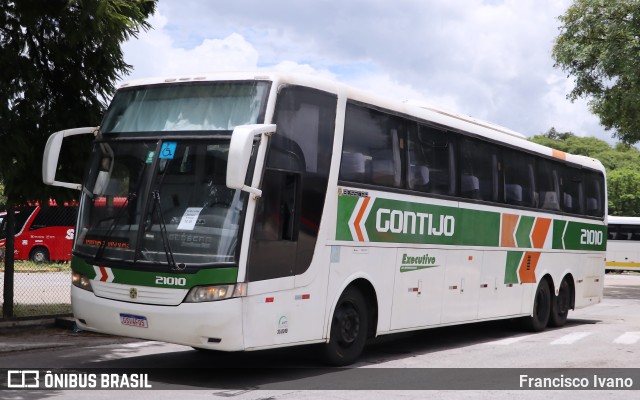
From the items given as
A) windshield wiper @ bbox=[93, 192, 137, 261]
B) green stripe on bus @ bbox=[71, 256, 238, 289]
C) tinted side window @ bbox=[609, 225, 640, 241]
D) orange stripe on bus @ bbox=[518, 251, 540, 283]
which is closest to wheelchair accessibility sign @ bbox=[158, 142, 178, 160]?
windshield wiper @ bbox=[93, 192, 137, 261]

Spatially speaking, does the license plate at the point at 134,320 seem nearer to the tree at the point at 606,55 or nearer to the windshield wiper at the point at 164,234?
the windshield wiper at the point at 164,234

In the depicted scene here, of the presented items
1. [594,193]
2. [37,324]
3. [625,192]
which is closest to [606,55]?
[594,193]

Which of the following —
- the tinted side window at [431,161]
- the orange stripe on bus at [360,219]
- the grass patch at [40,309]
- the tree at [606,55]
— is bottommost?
the grass patch at [40,309]

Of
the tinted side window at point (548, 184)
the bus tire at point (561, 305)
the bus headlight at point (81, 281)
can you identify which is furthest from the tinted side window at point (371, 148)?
the bus tire at point (561, 305)

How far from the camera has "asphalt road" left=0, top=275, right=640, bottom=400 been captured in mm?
9258

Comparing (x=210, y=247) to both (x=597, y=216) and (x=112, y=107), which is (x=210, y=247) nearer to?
(x=112, y=107)

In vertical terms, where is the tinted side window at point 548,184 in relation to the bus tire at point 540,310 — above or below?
above

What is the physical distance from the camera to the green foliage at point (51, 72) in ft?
42.5

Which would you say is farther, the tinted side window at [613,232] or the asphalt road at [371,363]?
the tinted side window at [613,232]

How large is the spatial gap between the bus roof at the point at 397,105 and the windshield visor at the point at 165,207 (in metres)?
0.87

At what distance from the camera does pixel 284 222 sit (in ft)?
32.1

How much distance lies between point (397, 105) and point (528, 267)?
18.2ft

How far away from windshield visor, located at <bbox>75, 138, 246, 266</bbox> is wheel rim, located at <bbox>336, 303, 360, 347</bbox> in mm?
2276

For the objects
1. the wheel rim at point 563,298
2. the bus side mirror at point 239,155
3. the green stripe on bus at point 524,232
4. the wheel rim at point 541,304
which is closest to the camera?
the bus side mirror at point 239,155
